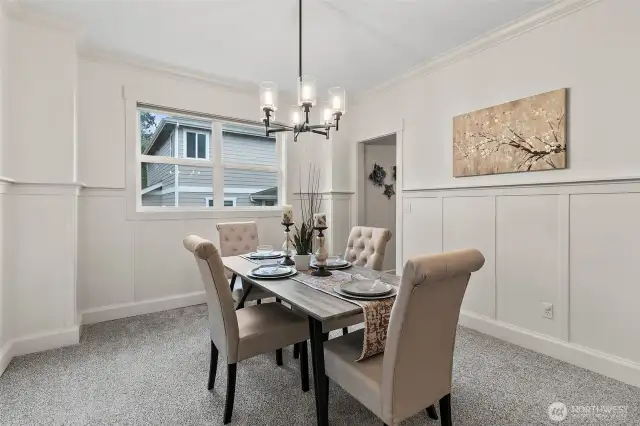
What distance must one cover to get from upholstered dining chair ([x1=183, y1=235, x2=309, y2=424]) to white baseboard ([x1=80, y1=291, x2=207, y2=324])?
1.82 m

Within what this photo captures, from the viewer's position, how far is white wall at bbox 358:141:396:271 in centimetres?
476

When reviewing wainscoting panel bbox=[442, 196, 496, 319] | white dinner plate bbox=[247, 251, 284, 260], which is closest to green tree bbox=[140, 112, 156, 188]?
white dinner plate bbox=[247, 251, 284, 260]

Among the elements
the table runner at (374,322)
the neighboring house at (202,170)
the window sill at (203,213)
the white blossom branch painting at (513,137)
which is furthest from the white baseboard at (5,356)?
the white blossom branch painting at (513,137)

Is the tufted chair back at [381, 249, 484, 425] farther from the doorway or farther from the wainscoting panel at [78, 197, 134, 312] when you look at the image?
the doorway

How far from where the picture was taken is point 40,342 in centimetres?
254

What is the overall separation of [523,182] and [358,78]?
7.07 feet

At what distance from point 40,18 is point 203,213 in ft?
7.02

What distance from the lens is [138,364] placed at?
90.6 inches

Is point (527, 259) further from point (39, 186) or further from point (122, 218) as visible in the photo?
point (39, 186)

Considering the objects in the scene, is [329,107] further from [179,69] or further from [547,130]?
[179,69]

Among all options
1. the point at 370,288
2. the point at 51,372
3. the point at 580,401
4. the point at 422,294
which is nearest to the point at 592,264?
the point at 580,401

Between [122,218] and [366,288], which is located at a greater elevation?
[122,218]

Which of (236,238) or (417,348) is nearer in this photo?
(417,348)

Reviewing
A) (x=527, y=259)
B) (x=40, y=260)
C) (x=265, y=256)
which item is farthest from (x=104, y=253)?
(x=527, y=259)
